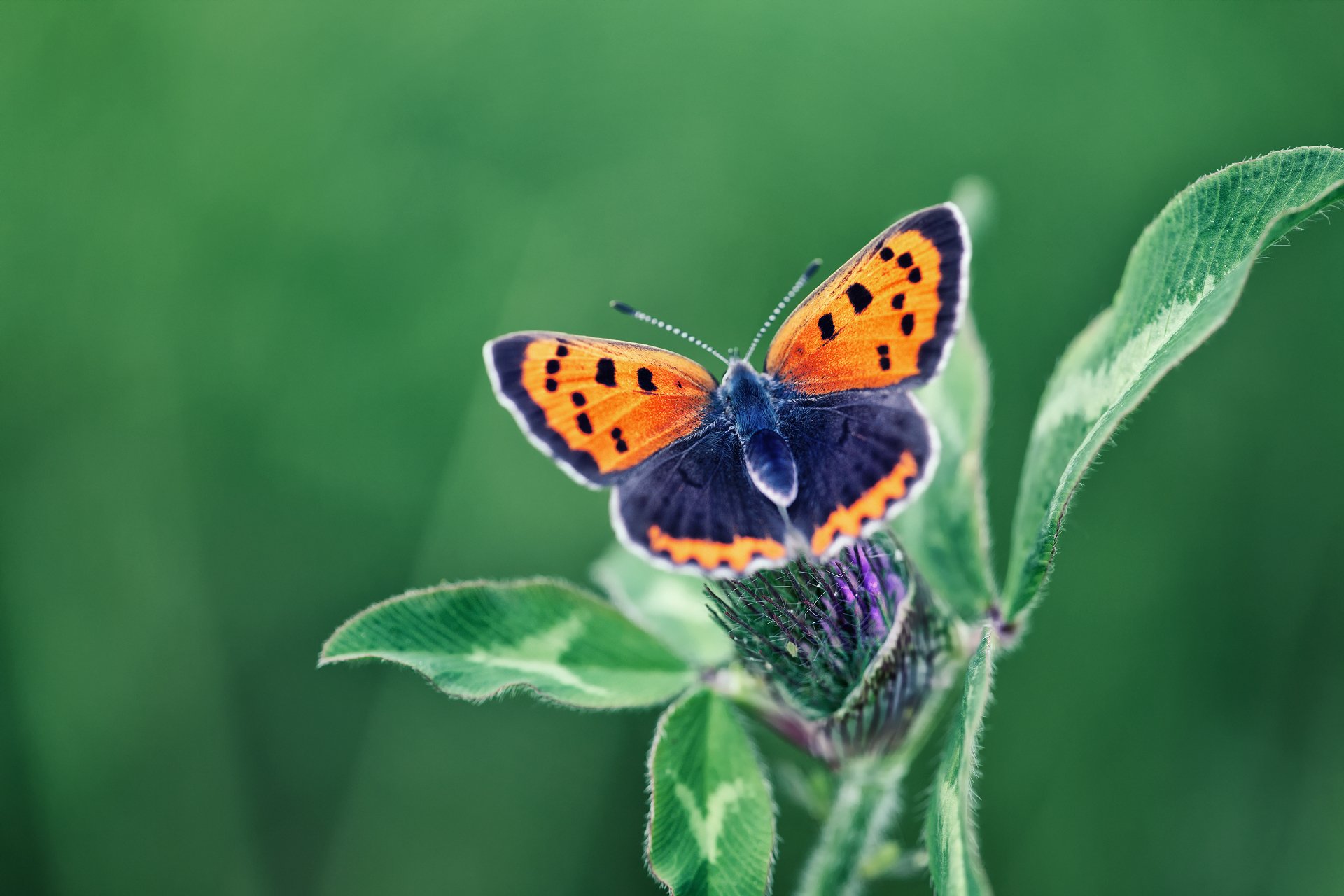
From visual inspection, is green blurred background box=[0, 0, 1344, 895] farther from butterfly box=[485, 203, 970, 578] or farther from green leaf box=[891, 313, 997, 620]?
butterfly box=[485, 203, 970, 578]

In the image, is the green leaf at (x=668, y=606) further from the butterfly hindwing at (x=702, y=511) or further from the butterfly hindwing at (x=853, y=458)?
the butterfly hindwing at (x=853, y=458)

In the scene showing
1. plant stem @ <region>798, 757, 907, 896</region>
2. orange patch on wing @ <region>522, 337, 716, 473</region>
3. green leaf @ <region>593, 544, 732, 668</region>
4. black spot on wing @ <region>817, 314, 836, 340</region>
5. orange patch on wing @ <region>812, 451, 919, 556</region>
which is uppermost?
black spot on wing @ <region>817, 314, 836, 340</region>

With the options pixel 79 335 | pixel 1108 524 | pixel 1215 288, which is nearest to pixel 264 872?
pixel 79 335

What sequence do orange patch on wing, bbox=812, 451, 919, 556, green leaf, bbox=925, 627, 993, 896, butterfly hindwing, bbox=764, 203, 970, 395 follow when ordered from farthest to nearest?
butterfly hindwing, bbox=764, 203, 970, 395 → orange patch on wing, bbox=812, 451, 919, 556 → green leaf, bbox=925, 627, 993, 896

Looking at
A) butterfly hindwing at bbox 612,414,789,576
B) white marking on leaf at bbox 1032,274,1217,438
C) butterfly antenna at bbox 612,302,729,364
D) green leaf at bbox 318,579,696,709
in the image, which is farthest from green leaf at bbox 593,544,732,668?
white marking on leaf at bbox 1032,274,1217,438

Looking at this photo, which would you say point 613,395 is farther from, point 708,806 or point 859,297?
point 708,806

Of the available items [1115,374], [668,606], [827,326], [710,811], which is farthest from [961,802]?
[668,606]

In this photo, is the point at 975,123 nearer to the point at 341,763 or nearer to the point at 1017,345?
the point at 1017,345
